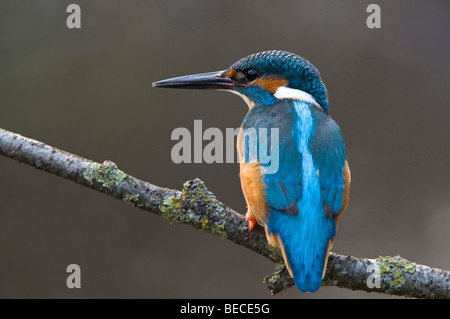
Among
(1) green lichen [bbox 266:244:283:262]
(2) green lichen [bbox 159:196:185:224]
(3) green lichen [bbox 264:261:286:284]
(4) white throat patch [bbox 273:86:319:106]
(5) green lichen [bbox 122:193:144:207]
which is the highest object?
(4) white throat patch [bbox 273:86:319:106]

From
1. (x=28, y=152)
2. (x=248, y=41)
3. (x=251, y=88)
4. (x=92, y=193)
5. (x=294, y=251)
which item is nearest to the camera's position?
(x=294, y=251)

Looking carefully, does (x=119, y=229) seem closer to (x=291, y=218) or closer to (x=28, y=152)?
(x=28, y=152)

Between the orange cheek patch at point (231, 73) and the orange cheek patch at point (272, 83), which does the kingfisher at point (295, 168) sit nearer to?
the orange cheek patch at point (272, 83)

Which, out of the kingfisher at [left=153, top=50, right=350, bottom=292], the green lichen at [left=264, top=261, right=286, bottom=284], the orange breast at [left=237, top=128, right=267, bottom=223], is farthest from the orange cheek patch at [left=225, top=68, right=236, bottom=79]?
the green lichen at [left=264, top=261, right=286, bottom=284]

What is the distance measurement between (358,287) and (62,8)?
3012 millimetres

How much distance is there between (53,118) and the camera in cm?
389

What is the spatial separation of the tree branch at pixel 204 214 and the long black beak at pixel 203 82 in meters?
0.68

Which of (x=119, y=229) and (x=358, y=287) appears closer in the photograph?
(x=358, y=287)

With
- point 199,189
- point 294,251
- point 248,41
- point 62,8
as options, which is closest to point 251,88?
point 199,189

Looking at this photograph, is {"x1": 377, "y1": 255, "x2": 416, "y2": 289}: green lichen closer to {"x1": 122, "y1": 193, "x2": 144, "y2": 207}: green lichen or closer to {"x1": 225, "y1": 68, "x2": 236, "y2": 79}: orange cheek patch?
{"x1": 122, "y1": 193, "x2": 144, "y2": 207}: green lichen

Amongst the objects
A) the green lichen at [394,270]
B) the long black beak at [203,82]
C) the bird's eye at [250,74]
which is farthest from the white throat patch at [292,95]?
the green lichen at [394,270]

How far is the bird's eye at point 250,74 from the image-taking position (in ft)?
8.20

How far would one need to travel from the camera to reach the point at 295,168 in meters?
2.03

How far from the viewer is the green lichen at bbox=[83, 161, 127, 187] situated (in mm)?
2012
